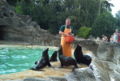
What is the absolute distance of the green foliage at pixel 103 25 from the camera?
40.6 m

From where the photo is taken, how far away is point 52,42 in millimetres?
23172

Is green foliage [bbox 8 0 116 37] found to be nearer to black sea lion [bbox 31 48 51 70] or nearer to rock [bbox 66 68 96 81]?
black sea lion [bbox 31 48 51 70]

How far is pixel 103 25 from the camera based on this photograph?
137ft

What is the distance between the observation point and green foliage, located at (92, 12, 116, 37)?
133ft

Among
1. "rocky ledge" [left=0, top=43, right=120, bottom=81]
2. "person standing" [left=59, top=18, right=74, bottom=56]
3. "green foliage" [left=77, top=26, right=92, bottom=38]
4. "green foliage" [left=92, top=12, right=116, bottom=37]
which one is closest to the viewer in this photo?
"rocky ledge" [left=0, top=43, right=120, bottom=81]

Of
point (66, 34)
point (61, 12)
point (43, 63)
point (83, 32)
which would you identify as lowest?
point (83, 32)

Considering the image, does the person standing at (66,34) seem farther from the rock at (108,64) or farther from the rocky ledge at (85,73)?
the rock at (108,64)

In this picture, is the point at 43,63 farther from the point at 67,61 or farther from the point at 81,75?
the point at 81,75

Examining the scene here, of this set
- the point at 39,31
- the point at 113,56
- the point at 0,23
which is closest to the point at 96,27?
the point at 39,31

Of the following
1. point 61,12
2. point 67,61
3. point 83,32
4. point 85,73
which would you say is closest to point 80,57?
point 67,61

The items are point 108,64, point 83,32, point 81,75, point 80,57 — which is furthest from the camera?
point 83,32

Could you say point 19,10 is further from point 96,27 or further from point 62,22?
point 96,27

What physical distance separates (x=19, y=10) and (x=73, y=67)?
92.3ft

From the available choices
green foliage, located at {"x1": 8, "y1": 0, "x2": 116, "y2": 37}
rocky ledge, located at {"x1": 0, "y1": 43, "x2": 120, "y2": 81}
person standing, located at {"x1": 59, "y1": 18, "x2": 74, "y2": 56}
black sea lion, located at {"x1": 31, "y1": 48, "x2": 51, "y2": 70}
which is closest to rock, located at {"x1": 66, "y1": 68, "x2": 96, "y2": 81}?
rocky ledge, located at {"x1": 0, "y1": 43, "x2": 120, "y2": 81}
